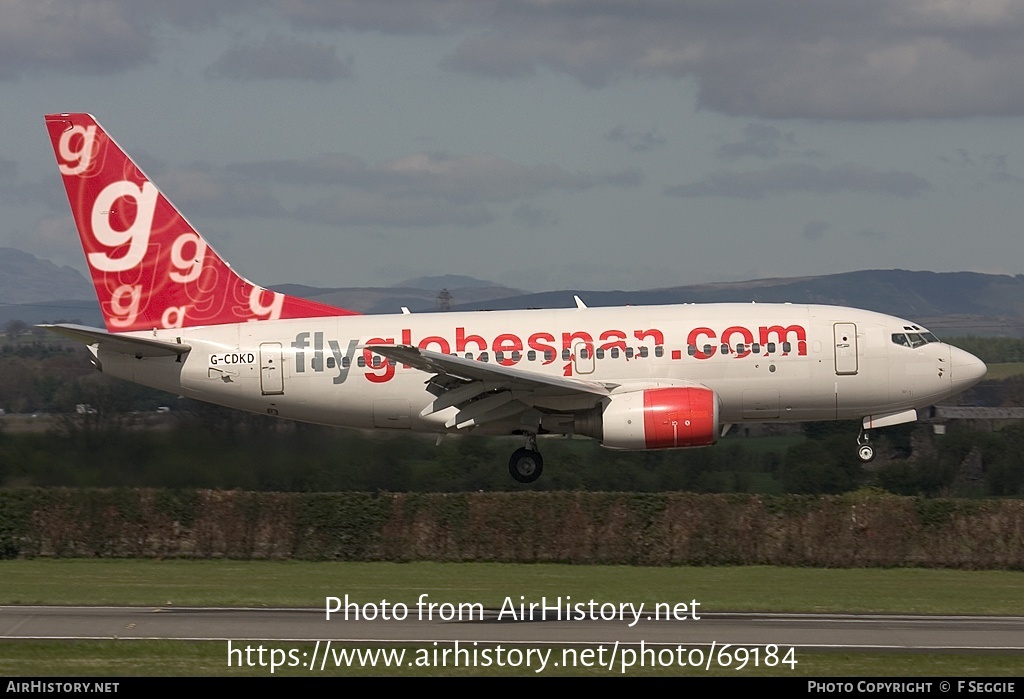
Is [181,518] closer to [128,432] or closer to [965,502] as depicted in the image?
[128,432]

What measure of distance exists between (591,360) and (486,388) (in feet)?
8.83

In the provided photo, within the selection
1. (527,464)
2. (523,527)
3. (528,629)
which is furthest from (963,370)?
(528,629)

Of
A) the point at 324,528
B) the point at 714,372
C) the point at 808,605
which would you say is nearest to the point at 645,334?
the point at 714,372

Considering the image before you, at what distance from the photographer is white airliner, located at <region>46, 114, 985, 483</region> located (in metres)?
36.0

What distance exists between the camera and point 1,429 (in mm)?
43844

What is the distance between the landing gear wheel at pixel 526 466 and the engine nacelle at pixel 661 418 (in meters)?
2.72

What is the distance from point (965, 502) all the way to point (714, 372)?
1082 cm

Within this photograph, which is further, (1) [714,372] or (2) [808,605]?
(1) [714,372]

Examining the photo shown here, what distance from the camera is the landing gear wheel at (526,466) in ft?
124

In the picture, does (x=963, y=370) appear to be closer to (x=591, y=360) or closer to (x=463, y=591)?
(x=591, y=360)
